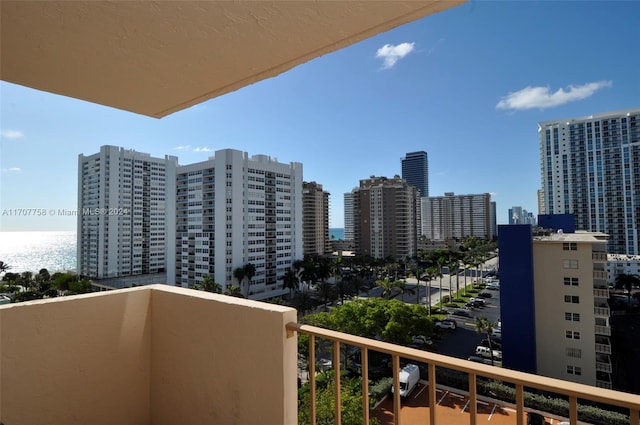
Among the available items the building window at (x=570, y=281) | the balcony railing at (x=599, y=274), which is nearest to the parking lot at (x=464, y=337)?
the building window at (x=570, y=281)

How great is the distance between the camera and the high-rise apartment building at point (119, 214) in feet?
101

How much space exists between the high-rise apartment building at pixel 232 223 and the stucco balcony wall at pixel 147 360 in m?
27.5

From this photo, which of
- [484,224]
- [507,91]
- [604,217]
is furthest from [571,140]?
[484,224]

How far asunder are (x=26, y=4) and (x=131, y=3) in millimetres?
283

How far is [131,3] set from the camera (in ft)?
3.12

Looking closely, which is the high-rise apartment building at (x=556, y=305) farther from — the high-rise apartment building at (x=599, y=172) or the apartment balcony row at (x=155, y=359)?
the high-rise apartment building at (x=599, y=172)

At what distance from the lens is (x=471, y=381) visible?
2.88 ft

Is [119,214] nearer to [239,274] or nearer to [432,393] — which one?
[239,274]

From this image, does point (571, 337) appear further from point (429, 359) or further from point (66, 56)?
point (66, 56)

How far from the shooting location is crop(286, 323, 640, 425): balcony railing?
2.23ft

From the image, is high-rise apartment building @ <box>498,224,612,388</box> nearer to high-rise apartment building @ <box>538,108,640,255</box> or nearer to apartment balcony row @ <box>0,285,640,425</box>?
apartment balcony row @ <box>0,285,640,425</box>

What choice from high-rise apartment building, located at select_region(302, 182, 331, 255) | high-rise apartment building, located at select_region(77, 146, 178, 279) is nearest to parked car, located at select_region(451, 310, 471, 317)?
high-rise apartment building, located at select_region(302, 182, 331, 255)

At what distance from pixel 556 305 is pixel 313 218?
119 ft

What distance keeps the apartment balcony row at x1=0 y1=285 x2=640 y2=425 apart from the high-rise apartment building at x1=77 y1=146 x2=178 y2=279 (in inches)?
1267
